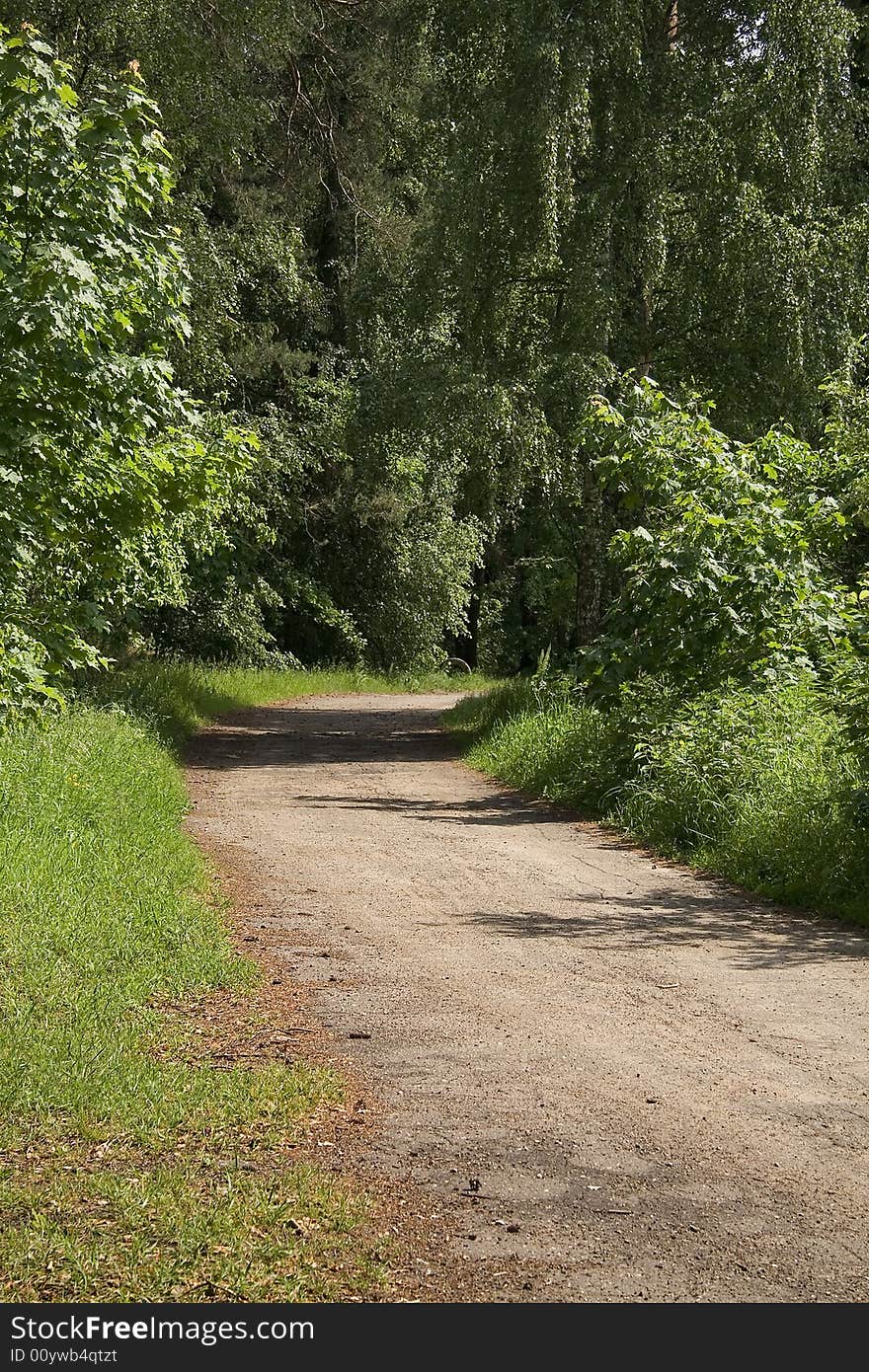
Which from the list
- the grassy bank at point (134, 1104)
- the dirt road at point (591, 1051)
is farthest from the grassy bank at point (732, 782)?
the grassy bank at point (134, 1104)

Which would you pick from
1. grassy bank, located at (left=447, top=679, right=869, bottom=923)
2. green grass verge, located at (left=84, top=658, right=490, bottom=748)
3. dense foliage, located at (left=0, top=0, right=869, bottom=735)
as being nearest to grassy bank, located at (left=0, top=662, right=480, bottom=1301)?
dense foliage, located at (left=0, top=0, right=869, bottom=735)

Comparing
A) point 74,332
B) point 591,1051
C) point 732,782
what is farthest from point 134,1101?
point 732,782

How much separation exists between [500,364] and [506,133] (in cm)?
299

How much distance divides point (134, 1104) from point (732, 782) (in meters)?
7.38

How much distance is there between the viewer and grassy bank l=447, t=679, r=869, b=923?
31.9ft

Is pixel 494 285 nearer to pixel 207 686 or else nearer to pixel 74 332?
pixel 207 686

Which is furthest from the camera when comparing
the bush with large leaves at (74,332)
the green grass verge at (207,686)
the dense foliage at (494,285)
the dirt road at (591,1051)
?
the green grass verge at (207,686)

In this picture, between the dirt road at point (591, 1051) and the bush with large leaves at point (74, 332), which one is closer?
the dirt road at point (591, 1051)

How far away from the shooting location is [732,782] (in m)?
11.6

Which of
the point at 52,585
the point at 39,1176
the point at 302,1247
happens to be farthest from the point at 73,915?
the point at 52,585

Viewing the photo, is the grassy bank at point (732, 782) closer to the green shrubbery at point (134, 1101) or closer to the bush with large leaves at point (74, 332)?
the green shrubbery at point (134, 1101)

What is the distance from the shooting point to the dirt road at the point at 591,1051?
409 centimetres

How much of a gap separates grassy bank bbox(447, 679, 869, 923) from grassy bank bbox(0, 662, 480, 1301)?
12.9ft

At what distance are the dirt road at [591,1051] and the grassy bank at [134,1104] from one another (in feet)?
1.30
